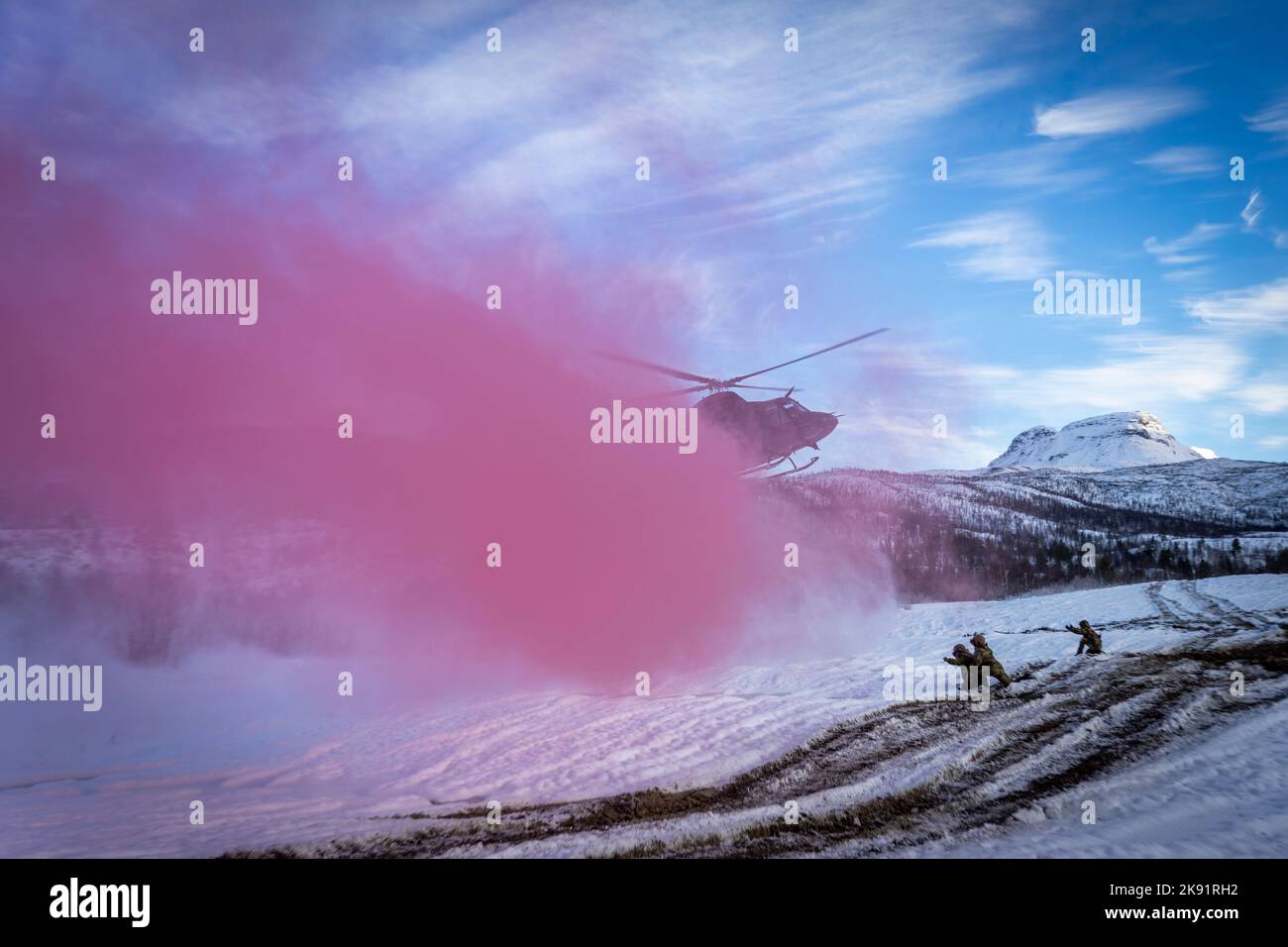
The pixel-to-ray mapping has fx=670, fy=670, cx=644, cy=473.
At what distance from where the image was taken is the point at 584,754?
14000 mm

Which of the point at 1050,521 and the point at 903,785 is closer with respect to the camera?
the point at 903,785

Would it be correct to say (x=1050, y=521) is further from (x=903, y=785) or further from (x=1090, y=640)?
(x=903, y=785)

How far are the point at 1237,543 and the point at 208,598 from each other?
63.2 metres

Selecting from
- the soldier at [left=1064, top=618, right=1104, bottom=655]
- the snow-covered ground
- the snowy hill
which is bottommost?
the snow-covered ground

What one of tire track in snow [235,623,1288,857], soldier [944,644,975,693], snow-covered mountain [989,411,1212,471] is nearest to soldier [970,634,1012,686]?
soldier [944,644,975,693]

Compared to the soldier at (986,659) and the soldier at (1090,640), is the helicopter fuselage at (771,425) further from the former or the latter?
the soldier at (986,659)

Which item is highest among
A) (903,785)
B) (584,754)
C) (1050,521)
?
(1050,521)

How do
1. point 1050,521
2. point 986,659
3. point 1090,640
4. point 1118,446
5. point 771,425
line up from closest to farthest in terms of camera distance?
point 986,659, point 1090,640, point 771,425, point 1050,521, point 1118,446

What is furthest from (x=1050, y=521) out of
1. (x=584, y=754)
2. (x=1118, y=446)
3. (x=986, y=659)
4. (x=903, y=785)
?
(x=1118, y=446)

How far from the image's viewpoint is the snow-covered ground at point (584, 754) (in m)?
9.77

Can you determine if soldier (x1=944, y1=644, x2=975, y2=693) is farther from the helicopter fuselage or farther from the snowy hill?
the snowy hill

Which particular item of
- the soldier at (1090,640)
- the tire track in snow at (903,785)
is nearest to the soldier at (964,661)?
the tire track in snow at (903,785)

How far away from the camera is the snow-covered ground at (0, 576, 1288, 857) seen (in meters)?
9.77
